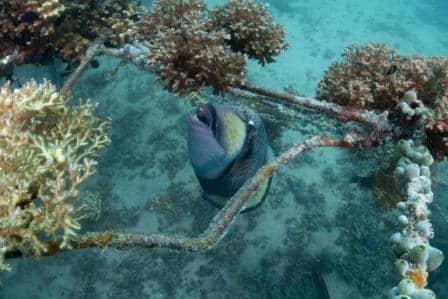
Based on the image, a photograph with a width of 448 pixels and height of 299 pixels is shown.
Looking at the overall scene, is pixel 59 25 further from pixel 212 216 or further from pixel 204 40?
pixel 212 216

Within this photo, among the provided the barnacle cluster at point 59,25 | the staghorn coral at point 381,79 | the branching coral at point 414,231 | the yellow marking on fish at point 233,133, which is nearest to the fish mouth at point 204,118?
the yellow marking on fish at point 233,133

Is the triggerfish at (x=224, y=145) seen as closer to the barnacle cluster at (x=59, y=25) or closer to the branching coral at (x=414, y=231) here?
the branching coral at (x=414, y=231)

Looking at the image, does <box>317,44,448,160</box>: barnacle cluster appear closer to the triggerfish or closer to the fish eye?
the triggerfish

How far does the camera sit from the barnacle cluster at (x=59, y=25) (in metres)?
4.82

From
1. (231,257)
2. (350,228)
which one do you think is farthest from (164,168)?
(350,228)

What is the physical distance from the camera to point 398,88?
13.3 ft

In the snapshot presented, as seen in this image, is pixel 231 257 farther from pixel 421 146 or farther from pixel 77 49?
pixel 77 49

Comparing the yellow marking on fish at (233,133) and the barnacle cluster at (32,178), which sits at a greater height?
the barnacle cluster at (32,178)

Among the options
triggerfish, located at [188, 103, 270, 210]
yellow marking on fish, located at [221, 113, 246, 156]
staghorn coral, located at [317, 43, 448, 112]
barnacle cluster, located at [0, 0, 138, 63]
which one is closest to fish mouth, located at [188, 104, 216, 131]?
triggerfish, located at [188, 103, 270, 210]

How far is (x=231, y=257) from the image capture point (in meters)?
5.43

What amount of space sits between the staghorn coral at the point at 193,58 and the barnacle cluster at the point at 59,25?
915 millimetres

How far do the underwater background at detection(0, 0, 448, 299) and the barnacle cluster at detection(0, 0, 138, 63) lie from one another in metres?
0.68

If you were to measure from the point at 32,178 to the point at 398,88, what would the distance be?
3.27m

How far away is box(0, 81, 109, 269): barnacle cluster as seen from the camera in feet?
8.71
